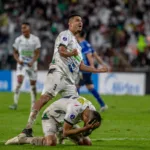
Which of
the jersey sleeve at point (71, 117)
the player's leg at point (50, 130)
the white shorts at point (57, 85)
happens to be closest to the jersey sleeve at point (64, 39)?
the white shorts at point (57, 85)

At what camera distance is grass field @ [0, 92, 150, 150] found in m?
12.3

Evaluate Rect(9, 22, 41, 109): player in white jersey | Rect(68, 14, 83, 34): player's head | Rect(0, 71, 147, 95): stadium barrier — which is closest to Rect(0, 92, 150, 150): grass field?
Rect(9, 22, 41, 109): player in white jersey

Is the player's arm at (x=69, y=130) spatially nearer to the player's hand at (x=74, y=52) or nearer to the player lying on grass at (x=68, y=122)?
the player lying on grass at (x=68, y=122)

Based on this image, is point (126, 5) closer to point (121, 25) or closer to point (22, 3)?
point (121, 25)

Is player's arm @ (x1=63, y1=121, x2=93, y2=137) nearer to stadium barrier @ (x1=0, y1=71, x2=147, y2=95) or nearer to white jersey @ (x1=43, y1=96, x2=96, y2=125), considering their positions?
white jersey @ (x1=43, y1=96, x2=96, y2=125)

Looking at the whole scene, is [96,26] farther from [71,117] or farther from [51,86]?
[71,117]

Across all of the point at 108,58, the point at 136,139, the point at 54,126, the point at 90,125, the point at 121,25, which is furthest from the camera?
the point at 121,25

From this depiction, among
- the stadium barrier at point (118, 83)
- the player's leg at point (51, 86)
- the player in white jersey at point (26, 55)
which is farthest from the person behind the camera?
the stadium barrier at point (118, 83)

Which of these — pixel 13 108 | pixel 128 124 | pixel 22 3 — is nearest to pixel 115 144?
pixel 128 124

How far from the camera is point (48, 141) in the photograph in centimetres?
1206

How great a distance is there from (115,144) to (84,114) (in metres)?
1.28

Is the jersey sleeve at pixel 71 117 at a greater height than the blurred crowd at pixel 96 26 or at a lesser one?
lesser

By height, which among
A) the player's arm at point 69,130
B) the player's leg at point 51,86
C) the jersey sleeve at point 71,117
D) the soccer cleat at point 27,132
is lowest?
the soccer cleat at point 27,132

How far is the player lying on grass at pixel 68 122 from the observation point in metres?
11.6
